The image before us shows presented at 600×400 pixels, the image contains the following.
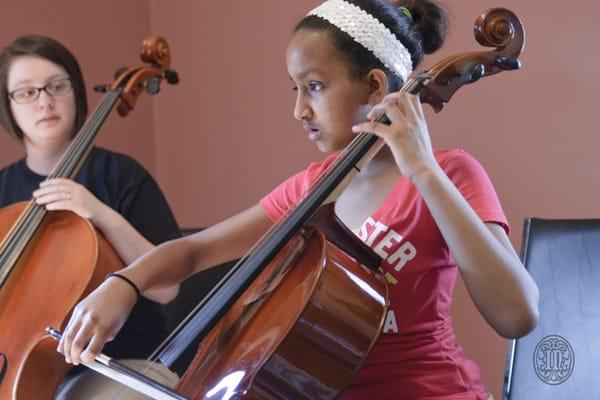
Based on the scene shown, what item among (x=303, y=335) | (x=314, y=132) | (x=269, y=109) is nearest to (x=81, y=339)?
(x=303, y=335)

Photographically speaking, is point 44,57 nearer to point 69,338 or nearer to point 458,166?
point 69,338

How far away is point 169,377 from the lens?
1.15 meters

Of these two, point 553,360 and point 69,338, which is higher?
point 69,338

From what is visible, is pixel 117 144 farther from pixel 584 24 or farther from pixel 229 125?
pixel 584 24

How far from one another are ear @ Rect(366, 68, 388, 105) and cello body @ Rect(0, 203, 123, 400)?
54 cm

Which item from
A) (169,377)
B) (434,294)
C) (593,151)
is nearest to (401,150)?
(434,294)

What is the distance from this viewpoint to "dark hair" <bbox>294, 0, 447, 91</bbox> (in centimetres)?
126

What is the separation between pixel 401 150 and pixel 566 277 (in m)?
0.45

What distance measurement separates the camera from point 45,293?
146cm

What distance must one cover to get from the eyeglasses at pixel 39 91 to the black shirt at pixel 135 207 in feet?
0.43

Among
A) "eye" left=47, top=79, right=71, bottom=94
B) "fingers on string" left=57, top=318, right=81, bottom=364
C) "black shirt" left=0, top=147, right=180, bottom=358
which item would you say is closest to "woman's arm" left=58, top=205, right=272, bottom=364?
"fingers on string" left=57, top=318, right=81, bottom=364

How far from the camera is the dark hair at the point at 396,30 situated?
1.26 metres

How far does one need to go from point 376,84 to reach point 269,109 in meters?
0.98

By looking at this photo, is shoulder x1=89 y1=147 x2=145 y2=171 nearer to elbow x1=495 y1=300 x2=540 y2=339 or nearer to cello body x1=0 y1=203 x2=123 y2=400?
cello body x1=0 y1=203 x2=123 y2=400
